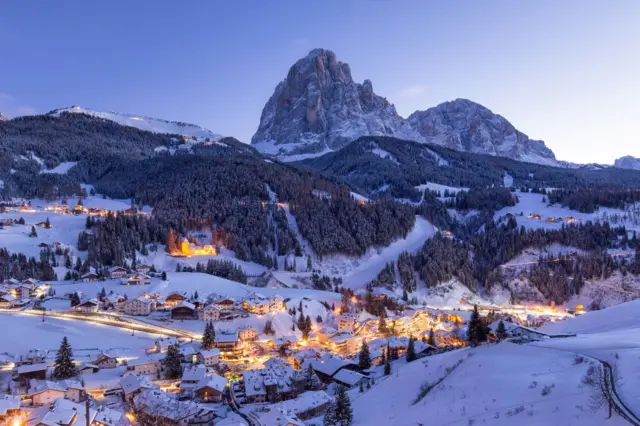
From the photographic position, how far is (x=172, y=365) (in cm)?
4553

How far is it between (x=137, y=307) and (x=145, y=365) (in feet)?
70.8

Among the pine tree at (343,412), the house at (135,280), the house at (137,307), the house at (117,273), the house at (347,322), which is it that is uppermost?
the house at (117,273)

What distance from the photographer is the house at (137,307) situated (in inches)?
2579

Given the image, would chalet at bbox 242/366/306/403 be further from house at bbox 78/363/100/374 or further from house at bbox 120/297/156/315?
house at bbox 120/297/156/315

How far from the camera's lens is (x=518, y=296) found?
95.2 m

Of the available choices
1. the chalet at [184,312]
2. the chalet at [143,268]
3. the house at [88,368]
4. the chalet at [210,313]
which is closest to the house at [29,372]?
the house at [88,368]

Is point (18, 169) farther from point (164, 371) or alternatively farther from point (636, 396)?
point (636, 396)

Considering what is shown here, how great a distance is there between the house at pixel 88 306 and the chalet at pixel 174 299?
9.16 metres

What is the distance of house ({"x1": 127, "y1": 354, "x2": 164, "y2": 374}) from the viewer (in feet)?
150

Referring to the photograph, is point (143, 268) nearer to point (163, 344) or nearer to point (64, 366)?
point (163, 344)

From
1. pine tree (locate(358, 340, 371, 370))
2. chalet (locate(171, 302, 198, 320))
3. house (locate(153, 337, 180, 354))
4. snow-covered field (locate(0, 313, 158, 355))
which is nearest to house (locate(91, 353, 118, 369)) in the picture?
snow-covered field (locate(0, 313, 158, 355))

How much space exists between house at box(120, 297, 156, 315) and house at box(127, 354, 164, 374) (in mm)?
20055

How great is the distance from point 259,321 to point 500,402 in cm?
5201

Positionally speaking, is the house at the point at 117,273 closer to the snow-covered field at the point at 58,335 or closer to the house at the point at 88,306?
the house at the point at 88,306
